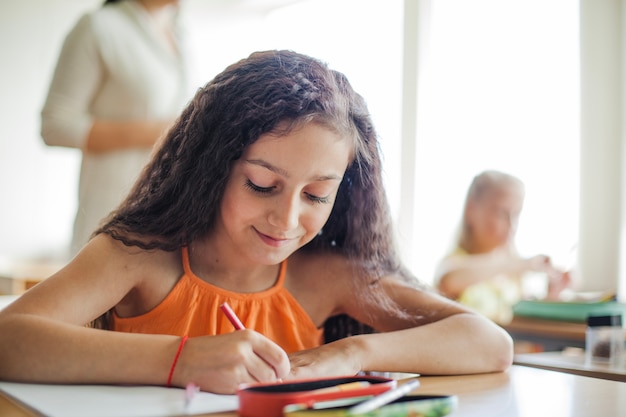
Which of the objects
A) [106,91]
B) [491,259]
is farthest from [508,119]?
[106,91]

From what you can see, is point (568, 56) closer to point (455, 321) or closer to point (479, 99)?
point (479, 99)

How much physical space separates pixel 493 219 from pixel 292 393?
2427 millimetres

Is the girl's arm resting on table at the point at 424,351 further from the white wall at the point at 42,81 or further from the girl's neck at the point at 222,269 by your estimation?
the white wall at the point at 42,81

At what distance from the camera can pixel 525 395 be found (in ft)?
2.93

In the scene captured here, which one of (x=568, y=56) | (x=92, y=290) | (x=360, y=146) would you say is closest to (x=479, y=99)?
(x=568, y=56)

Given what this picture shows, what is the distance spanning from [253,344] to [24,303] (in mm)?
308

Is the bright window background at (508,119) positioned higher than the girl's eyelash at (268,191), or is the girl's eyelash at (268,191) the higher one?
the bright window background at (508,119)

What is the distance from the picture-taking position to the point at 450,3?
397cm

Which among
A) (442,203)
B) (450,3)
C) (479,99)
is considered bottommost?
(442,203)

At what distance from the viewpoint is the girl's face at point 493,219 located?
298 centimetres

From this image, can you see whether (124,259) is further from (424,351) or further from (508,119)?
(508,119)

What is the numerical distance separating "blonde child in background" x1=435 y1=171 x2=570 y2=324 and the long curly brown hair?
1705mm

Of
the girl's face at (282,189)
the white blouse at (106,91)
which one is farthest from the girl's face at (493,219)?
the girl's face at (282,189)

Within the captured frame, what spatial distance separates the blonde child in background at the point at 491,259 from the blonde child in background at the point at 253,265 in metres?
1.62
